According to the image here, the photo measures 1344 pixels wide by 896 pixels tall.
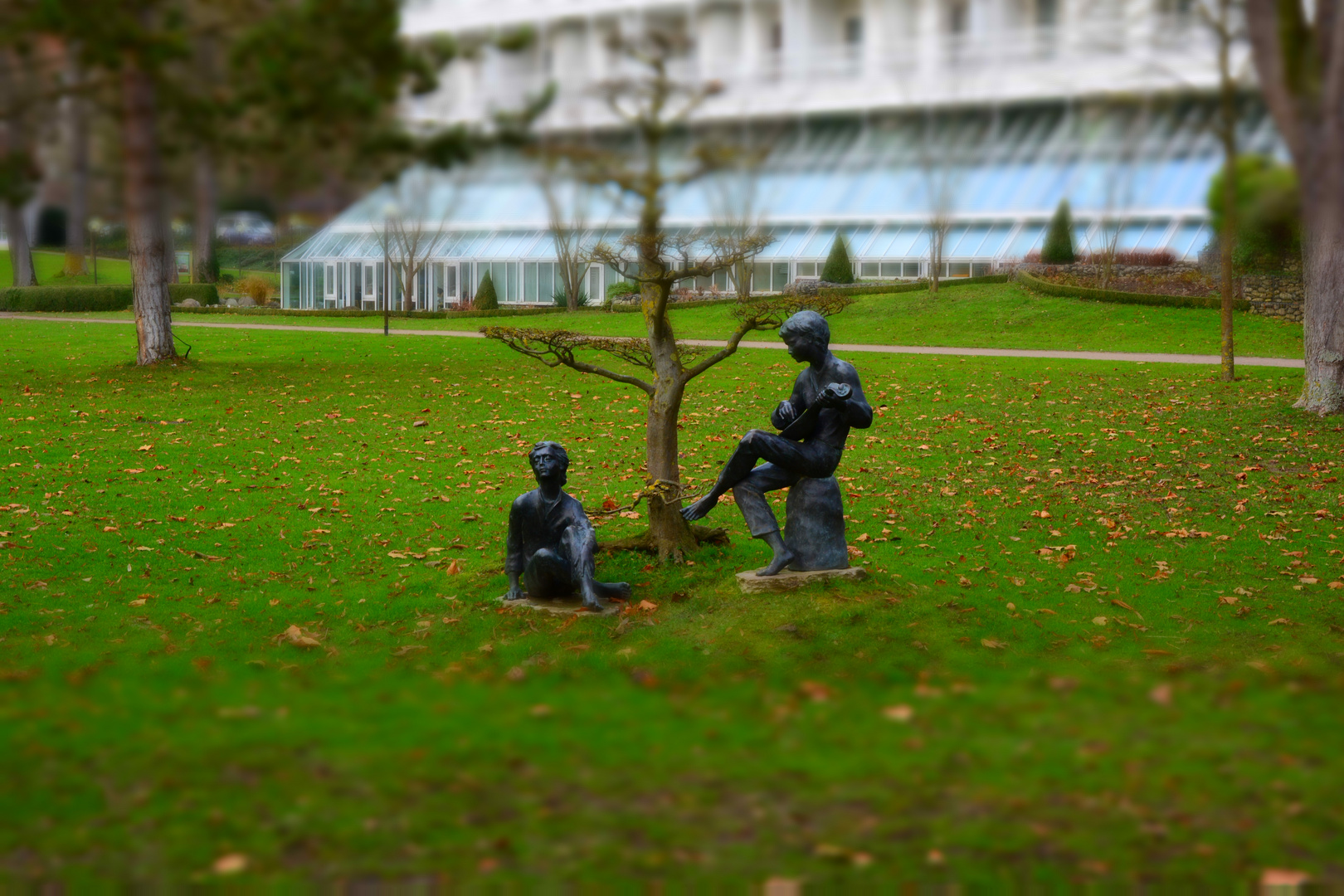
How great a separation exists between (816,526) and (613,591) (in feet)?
4.52

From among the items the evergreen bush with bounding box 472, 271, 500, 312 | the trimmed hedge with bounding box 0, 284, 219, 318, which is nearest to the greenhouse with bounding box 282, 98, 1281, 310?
the evergreen bush with bounding box 472, 271, 500, 312

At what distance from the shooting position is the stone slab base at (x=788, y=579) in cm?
773

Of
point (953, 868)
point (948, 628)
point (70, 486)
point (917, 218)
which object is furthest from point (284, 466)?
point (917, 218)

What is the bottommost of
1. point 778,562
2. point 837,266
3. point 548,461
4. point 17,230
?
point 778,562

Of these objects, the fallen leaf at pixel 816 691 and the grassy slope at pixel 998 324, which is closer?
the fallen leaf at pixel 816 691

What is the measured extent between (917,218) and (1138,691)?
28.4m

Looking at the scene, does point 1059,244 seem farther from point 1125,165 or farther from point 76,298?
point 1125,165

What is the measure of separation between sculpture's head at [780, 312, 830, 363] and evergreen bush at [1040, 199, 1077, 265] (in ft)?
79.9

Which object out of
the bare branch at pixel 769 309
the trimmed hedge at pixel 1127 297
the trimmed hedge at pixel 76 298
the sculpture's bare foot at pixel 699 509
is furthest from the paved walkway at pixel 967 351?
the sculpture's bare foot at pixel 699 509

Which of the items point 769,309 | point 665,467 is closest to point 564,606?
point 665,467

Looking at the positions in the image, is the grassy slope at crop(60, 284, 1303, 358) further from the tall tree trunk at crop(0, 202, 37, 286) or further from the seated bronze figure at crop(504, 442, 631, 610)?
the tall tree trunk at crop(0, 202, 37, 286)

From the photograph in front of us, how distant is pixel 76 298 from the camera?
3222 cm

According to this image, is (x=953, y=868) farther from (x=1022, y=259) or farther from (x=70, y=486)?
(x=1022, y=259)

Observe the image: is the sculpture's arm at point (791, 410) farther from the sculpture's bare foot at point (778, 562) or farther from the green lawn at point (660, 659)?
the green lawn at point (660, 659)
